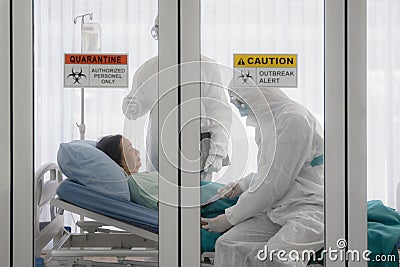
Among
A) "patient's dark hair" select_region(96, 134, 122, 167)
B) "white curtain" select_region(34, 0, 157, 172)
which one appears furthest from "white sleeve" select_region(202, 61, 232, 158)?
"patient's dark hair" select_region(96, 134, 122, 167)

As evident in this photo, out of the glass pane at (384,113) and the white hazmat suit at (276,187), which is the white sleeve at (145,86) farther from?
the glass pane at (384,113)

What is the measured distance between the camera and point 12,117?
262 centimetres

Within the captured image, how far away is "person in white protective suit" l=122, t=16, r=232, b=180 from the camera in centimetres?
262

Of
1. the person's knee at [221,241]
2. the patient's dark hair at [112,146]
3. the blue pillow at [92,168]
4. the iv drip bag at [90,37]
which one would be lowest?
the person's knee at [221,241]

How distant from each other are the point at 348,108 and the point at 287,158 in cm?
31

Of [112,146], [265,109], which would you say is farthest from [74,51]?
[265,109]

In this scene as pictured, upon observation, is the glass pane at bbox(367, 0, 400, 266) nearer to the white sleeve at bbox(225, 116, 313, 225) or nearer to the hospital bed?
the white sleeve at bbox(225, 116, 313, 225)

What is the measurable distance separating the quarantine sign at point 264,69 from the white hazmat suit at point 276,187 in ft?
0.11

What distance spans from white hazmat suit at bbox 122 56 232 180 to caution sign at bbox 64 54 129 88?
76 millimetres

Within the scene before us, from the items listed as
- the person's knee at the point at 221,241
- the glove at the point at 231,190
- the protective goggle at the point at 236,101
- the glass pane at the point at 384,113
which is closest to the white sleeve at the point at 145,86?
the protective goggle at the point at 236,101

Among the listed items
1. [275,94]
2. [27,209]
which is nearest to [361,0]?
[275,94]

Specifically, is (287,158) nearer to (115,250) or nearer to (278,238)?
(278,238)

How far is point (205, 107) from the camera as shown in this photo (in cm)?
262

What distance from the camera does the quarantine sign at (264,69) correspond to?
2.62 meters
